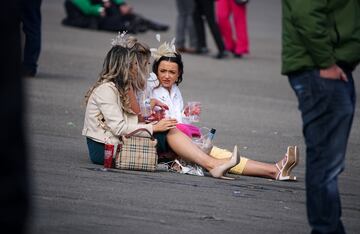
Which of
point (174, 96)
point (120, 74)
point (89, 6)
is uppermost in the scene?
point (89, 6)

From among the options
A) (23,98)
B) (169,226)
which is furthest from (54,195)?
(23,98)

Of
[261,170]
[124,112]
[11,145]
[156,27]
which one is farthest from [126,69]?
[156,27]

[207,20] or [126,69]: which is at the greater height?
[207,20]

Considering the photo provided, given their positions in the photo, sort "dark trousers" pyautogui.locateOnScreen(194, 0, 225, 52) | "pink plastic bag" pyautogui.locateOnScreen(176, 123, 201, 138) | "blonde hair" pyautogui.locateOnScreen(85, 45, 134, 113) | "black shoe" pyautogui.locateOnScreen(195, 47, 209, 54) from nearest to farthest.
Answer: "blonde hair" pyautogui.locateOnScreen(85, 45, 134, 113), "pink plastic bag" pyautogui.locateOnScreen(176, 123, 201, 138), "dark trousers" pyautogui.locateOnScreen(194, 0, 225, 52), "black shoe" pyautogui.locateOnScreen(195, 47, 209, 54)

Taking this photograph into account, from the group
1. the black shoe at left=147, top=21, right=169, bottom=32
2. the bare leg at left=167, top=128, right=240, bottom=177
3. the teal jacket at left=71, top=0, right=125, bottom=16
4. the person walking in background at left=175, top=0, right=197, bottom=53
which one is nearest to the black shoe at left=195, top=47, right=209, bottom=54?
the person walking in background at left=175, top=0, right=197, bottom=53

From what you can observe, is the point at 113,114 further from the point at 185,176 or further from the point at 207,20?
the point at 207,20

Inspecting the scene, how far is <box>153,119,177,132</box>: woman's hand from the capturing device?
8.13 meters

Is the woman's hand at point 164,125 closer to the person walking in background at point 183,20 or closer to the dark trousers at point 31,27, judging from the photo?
→ the dark trousers at point 31,27

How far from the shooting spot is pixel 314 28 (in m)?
5.41

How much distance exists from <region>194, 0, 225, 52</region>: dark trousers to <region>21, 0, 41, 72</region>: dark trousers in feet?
17.0

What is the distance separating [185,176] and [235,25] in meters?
10.5

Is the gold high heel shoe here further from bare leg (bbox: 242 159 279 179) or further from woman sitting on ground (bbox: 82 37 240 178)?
bare leg (bbox: 242 159 279 179)

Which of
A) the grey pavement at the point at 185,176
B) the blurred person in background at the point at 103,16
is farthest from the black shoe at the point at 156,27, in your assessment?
the grey pavement at the point at 185,176

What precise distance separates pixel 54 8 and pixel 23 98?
22.7 m
